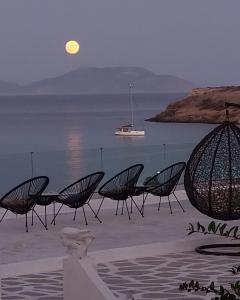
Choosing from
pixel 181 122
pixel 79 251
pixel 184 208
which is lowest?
pixel 181 122

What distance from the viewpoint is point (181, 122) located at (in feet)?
277

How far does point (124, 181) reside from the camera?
1008 cm

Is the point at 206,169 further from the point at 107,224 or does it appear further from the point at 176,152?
the point at 176,152

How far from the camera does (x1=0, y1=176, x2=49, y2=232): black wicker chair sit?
873 cm

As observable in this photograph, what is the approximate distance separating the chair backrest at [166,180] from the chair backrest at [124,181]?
0.81ft

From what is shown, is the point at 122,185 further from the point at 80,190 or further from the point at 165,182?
the point at 80,190

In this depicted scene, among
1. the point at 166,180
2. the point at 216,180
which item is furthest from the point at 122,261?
the point at 166,180

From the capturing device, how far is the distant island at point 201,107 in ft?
262

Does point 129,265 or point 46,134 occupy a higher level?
point 129,265

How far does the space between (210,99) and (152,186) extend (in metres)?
75.5

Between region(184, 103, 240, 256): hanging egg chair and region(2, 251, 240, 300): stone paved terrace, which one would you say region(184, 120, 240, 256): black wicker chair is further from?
region(2, 251, 240, 300): stone paved terrace

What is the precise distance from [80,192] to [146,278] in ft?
9.17

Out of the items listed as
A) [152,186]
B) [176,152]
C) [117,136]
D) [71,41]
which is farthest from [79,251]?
[117,136]

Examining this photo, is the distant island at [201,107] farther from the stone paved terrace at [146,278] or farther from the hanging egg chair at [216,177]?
the stone paved terrace at [146,278]
